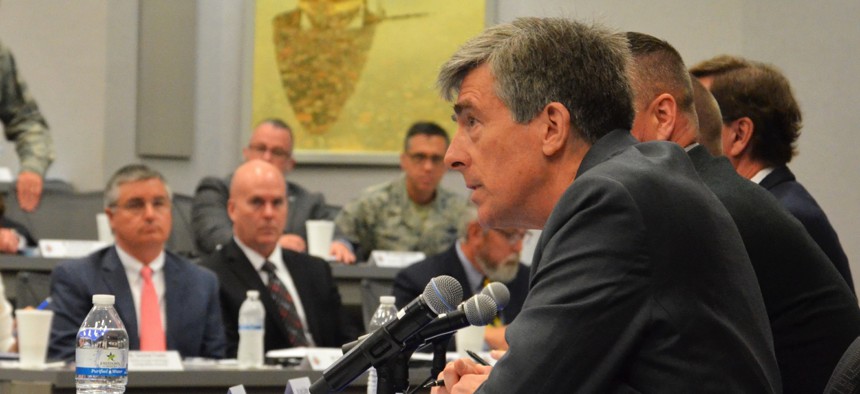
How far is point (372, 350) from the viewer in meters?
1.89

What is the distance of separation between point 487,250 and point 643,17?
3.87 ft

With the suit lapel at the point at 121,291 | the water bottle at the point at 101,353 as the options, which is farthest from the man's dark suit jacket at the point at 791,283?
the suit lapel at the point at 121,291

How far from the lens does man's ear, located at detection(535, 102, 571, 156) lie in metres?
1.87

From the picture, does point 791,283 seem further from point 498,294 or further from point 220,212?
point 220,212

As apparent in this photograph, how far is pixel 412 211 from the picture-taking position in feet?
23.6

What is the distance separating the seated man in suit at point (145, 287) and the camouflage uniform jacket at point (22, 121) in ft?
5.48

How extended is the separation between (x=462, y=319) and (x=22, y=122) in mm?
5235

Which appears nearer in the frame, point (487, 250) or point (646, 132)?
point (646, 132)

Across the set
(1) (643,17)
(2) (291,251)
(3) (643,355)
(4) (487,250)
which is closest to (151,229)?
(2) (291,251)

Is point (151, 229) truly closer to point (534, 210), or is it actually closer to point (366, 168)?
point (534, 210)

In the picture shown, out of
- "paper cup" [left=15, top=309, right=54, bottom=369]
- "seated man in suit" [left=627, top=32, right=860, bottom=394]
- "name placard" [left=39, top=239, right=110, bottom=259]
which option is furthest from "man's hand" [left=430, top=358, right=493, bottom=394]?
"name placard" [left=39, top=239, right=110, bottom=259]

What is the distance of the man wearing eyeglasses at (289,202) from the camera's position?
6844mm

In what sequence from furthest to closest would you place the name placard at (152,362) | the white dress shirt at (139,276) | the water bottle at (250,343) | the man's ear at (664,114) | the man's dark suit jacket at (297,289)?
the man's dark suit jacket at (297,289)
the white dress shirt at (139,276)
the water bottle at (250,343)
the name placard at (152,362)
the man's ear at (664,114)

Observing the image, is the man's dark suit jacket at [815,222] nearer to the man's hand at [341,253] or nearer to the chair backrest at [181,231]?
the man's hand at [341,253]
